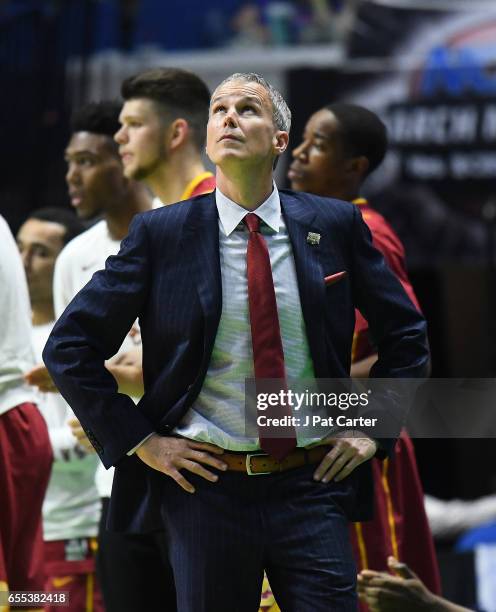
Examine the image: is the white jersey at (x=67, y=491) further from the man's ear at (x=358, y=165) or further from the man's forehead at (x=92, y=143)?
the man's ear at (x=358, y=165)

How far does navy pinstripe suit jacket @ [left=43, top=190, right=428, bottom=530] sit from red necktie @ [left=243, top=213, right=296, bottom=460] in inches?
3.5

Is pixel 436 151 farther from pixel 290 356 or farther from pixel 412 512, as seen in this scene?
→ pixel 290 356

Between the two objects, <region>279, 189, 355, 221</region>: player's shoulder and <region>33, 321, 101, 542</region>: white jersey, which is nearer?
<region>279, 189, 355, 221</region>: player's shoulder

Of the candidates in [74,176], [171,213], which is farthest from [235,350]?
[74,176]

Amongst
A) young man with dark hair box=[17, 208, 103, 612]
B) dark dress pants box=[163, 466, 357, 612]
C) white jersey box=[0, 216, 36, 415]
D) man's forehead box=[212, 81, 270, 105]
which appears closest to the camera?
dark dress pants box=[163, 466, 357, 612]

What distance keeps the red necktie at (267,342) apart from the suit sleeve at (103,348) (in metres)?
0.28

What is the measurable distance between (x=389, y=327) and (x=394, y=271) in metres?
1.01

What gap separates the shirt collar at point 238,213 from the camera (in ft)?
11.3

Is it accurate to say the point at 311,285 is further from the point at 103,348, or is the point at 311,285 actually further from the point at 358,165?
the point at 358,165

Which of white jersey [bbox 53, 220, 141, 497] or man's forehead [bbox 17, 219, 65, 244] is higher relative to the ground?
man's forehead [bbox 17, 219, 65, 244]

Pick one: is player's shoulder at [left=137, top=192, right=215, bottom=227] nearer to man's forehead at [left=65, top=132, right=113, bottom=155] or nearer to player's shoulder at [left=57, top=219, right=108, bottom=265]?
player's shoulder at [left=57, top=219, right=108, bottom=265]

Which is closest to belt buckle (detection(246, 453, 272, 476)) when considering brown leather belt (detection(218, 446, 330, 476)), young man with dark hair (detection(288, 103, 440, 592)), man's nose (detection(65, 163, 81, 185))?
brown leather belt (detection(218, 446, 330, 476))

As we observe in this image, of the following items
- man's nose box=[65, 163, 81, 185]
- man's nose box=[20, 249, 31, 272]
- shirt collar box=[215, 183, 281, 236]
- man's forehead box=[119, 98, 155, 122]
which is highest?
man's forehead box=[119, 98, 155, 122]

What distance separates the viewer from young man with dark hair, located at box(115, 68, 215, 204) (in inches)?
185
